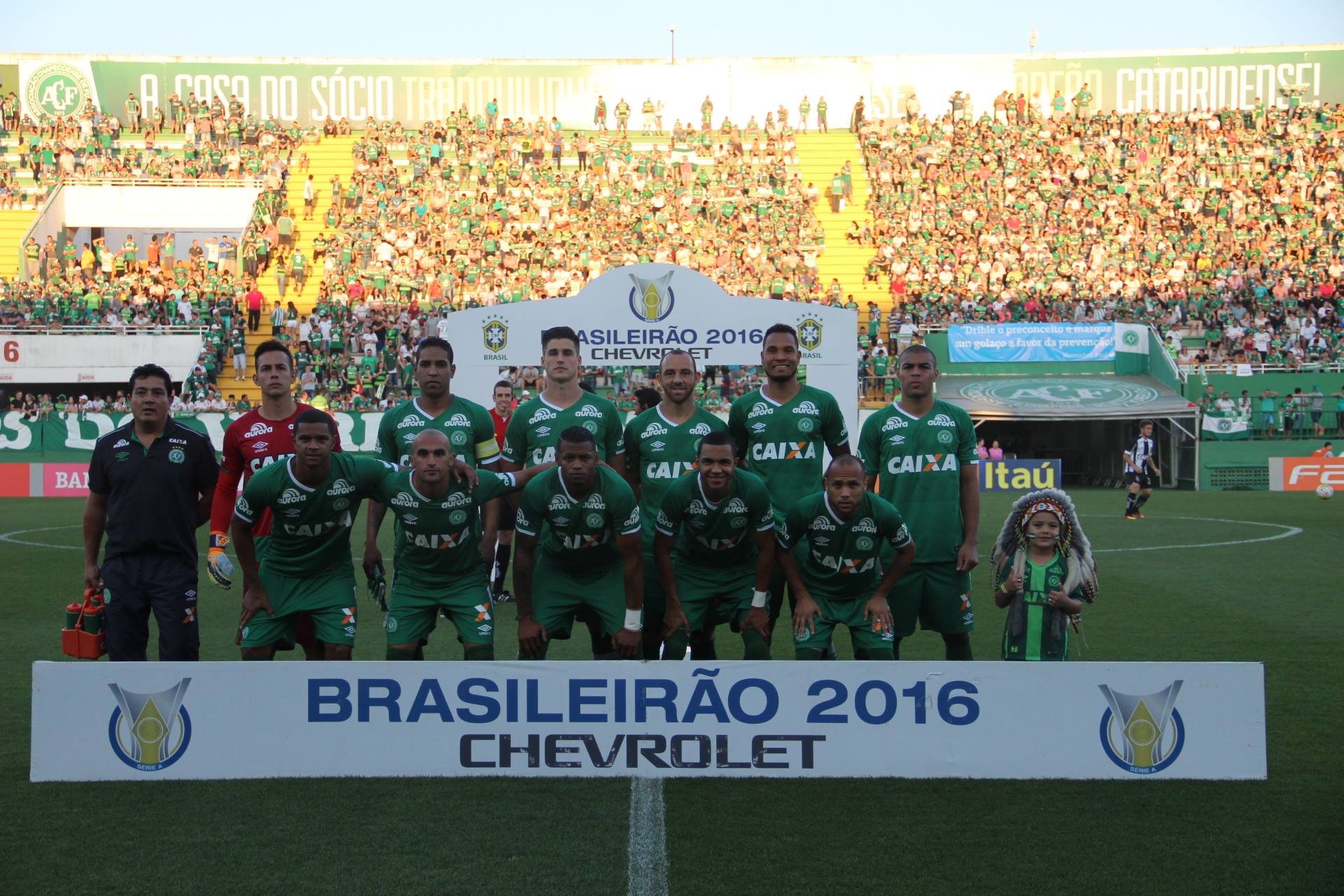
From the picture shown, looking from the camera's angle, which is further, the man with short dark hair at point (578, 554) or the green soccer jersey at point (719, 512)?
the green soccer jersey at point (719, 512)

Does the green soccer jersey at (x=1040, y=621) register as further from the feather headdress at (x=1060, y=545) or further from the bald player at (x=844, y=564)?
the bald player at (x=844, y=564)

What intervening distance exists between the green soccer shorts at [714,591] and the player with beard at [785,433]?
233 millimetres

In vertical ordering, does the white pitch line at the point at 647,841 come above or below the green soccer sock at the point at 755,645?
below

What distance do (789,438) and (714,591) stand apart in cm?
95

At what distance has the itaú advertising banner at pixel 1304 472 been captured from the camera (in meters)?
29.4

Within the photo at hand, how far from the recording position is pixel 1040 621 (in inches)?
279

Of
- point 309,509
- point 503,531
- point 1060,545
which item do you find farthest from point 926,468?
point 503,531

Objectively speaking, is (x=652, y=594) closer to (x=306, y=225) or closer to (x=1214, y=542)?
(x=1214, y=542)

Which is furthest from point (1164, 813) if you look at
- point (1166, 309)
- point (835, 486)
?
point (1166, 309)

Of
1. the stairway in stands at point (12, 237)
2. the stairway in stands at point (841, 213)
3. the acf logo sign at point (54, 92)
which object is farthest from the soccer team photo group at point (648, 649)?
the acf logo sign at point (54, 92)

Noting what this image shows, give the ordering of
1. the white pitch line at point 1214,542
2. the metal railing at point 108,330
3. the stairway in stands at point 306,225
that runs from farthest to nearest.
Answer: the stairway in stands at point 306,225 < the metal railing at point 108,330 < the white pitch line at point 1214,542

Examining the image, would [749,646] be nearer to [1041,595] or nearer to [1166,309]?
[1041,595]

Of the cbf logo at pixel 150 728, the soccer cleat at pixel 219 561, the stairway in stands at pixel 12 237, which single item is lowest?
the cbf logo at pixel 150 728

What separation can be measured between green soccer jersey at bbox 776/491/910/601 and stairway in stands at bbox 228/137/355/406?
2675cm
